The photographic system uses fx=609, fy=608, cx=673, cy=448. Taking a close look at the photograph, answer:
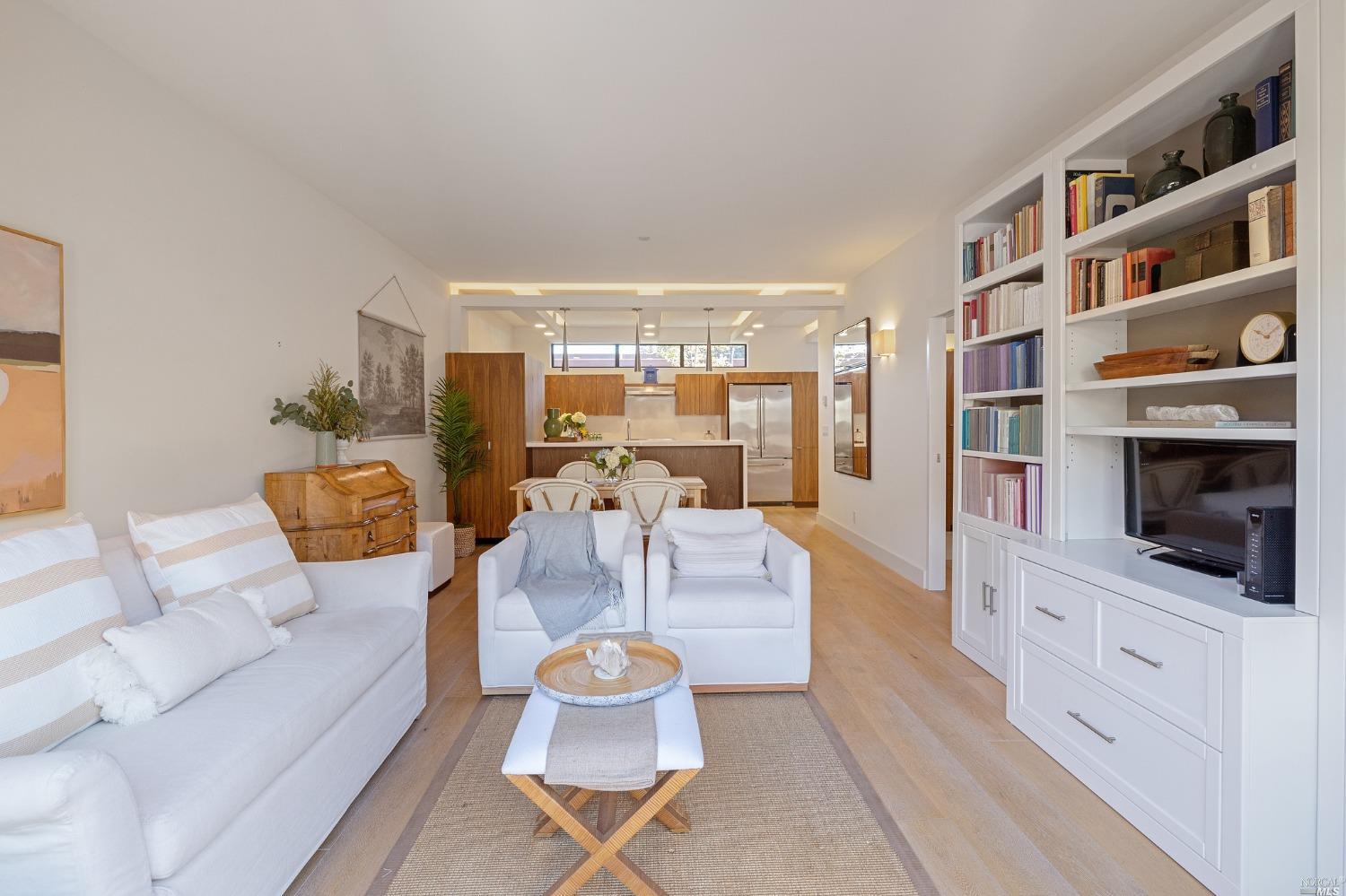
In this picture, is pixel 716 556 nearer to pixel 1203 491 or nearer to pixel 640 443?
pixel 1203 491

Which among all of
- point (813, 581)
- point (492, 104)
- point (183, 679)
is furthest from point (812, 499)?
point (183, 679)

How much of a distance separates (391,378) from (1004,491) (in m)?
4.65

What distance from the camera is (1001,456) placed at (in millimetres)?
3188

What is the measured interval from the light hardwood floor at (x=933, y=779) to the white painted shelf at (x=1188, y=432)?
51.4 inches

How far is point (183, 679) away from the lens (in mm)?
1717

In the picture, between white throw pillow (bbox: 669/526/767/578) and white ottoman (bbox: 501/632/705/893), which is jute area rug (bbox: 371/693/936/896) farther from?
white throw pillow (bbox: 669/526/767/578)

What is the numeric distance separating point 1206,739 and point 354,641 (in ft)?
8.92

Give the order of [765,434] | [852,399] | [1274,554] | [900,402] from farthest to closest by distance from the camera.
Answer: [765,434] < [852,399] < [900,402] < [1274,554]

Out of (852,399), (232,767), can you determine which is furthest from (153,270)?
(852,399)

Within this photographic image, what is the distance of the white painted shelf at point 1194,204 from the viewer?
185 centimetres

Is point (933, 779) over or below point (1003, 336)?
below

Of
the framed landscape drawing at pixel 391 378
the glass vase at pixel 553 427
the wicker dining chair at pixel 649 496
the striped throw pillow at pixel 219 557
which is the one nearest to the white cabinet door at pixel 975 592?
the wicker dining chair at pixel 649 496

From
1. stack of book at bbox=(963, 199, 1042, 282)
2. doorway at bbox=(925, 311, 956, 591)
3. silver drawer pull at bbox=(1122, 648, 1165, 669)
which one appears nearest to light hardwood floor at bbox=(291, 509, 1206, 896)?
silver drawer pull at bbox=(1122, 648, 1165, 669)

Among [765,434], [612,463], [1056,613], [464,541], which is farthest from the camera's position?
[765,434]
